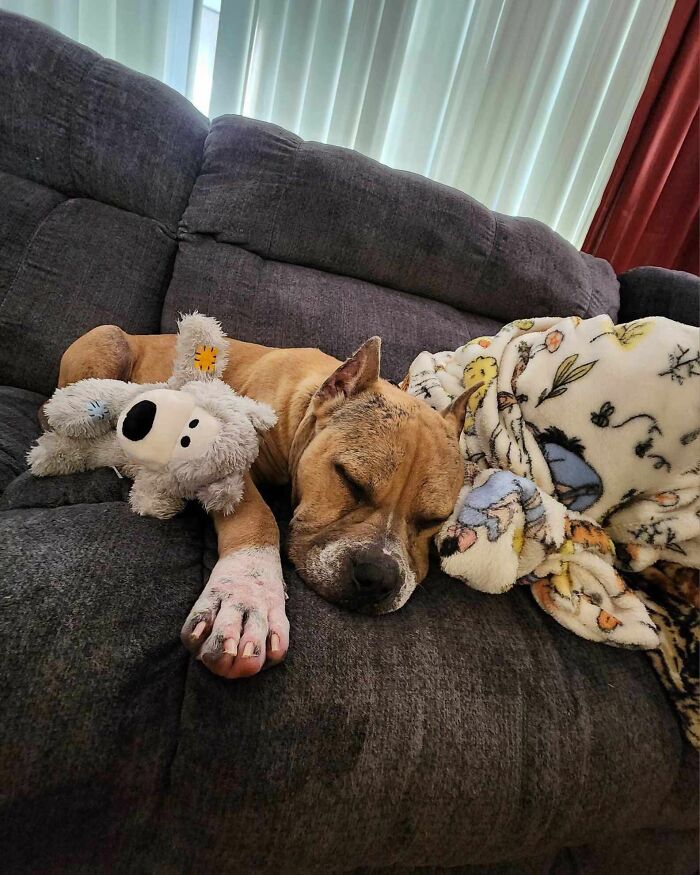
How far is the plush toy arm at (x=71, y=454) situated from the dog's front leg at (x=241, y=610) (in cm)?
57

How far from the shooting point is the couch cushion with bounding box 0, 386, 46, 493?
5.65 ft

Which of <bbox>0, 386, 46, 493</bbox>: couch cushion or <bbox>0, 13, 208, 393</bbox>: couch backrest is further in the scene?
<bbox>0, 13, 208, 393</bbox>: couch backrest

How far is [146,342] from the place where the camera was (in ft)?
7.57

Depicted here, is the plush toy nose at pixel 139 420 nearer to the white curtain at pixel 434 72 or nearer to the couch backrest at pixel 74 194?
the couch backrest at pixel 74 194

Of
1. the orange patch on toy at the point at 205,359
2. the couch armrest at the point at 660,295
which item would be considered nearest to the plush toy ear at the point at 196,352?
the orange patch on toy at the point at 205,359

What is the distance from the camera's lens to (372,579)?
1.31 metres

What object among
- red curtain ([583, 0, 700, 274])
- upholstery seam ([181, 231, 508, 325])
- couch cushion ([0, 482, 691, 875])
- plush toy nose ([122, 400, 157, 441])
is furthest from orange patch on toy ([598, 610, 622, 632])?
red curtain ([583, 0, 700, 274])

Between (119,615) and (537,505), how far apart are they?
119cm

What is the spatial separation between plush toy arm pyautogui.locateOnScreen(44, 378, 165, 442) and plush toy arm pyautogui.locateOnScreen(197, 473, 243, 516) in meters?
0.49

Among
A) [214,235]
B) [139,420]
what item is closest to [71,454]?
[139,420]

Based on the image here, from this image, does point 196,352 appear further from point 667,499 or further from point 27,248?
point 667,499

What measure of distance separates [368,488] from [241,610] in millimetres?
556

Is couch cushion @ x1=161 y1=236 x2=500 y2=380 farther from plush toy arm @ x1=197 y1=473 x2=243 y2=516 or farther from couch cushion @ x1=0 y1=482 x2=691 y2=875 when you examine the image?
couch cushion @ x1=0 y1=482 x2=691 y2=875

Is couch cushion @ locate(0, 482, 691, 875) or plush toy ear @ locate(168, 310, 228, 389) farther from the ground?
plush toy ear @ locate(168, 310, 228, 389)
